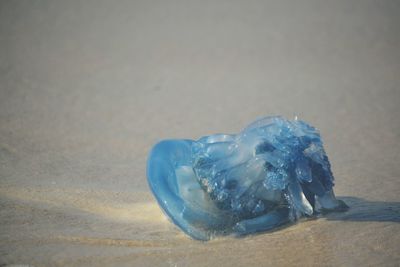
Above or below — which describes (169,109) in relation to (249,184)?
above

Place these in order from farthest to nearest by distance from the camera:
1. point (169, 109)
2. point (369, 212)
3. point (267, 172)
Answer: point (169, 109) → point (369, 212) → point (267, 172)

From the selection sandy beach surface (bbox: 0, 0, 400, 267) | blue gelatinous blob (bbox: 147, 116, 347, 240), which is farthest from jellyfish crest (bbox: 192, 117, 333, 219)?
sandy beach surface (bbox: 0, 0, 400, 267)

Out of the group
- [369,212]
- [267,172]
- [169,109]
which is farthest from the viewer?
[169,109]

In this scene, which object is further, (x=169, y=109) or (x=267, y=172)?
(x=169, y=109)

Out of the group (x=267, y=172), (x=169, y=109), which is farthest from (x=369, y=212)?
(x=169, y=109)

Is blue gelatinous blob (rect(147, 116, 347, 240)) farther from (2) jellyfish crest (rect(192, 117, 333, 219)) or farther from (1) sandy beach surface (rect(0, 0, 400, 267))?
(1) sandy beach surface (rect(0, 0, 400, 267))

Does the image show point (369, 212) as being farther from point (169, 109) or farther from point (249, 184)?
point (169, 109)

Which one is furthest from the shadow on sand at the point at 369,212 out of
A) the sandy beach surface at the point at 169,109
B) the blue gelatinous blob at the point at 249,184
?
the blue gelatinous blob at the point at 249,184

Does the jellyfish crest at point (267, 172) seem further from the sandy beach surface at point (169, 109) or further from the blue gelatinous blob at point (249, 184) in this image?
the sandy beach surface at point (169, 109)
